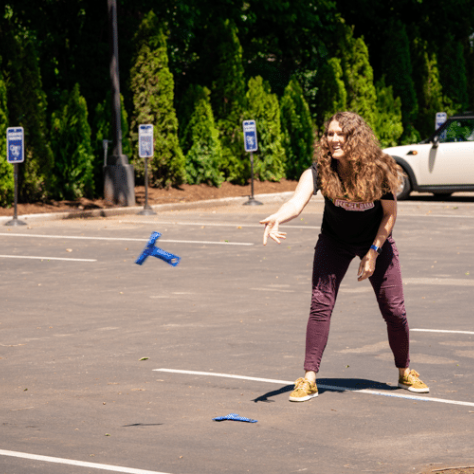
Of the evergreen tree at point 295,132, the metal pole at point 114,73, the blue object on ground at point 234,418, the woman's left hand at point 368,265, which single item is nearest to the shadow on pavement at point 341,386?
the blue object on ground at point 234,418

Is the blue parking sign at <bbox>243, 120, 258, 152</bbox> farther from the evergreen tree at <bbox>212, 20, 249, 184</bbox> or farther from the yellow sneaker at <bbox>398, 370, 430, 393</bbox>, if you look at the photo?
the yellow sneaker at <bbox>398, 370, 430, 393</bbox>

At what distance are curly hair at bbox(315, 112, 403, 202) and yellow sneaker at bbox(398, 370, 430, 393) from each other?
1.18 meters

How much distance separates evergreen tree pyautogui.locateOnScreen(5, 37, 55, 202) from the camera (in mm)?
21203

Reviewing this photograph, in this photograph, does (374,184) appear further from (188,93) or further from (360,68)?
(360,68)

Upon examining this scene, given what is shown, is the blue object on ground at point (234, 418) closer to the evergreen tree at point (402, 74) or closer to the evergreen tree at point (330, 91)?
the evergreen tree at point (330, 91)

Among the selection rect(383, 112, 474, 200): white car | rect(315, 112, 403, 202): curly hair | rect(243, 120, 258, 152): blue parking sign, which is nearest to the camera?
rect(315, 112, 403, 202): curly hair

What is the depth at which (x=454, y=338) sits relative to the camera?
7.74 metres

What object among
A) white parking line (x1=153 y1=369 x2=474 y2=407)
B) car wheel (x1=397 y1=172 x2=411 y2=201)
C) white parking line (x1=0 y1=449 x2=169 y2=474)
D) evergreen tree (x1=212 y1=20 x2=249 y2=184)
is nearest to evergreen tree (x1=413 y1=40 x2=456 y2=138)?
evergreen tree (x1=212 y1=20 x2=249 y2=184)

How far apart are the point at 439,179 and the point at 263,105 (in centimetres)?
752

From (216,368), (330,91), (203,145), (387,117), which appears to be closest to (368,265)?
(216,368)

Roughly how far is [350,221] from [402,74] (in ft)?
108

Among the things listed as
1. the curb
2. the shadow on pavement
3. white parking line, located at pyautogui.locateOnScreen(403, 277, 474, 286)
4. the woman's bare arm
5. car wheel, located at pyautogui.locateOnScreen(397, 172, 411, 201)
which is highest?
the woman's bare arm

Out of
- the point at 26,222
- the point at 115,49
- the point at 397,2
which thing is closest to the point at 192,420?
the point at 26,222

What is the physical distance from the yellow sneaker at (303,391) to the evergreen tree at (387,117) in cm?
2840
